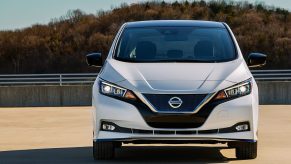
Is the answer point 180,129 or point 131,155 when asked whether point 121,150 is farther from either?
point 180,129

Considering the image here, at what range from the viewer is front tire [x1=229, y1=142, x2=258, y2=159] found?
33.2 feet

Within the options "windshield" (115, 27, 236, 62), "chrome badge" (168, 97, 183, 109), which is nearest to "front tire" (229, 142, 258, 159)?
"chrome badge" (168, 97, 183, 109)

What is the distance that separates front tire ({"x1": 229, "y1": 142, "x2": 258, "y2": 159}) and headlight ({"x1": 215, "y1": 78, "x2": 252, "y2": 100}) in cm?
59

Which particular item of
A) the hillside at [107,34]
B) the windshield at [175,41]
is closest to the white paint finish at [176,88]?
the windshield at [175,41]

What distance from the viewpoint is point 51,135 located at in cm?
1600

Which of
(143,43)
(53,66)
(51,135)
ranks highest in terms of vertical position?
(143,43)

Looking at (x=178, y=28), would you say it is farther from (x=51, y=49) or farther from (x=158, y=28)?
(x=51, y=49)

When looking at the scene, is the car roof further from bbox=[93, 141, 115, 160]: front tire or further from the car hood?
bbox=[93, 141, 115, 160]: front tire

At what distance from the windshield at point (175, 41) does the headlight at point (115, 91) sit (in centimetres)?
73

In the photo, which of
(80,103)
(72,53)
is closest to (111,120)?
(80,103)

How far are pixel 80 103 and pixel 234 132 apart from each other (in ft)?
88.2

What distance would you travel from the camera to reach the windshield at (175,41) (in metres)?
10.6

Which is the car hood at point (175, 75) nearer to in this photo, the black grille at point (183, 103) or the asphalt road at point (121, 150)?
the black grille at point (183, 103)

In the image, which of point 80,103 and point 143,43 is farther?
point 80,103
